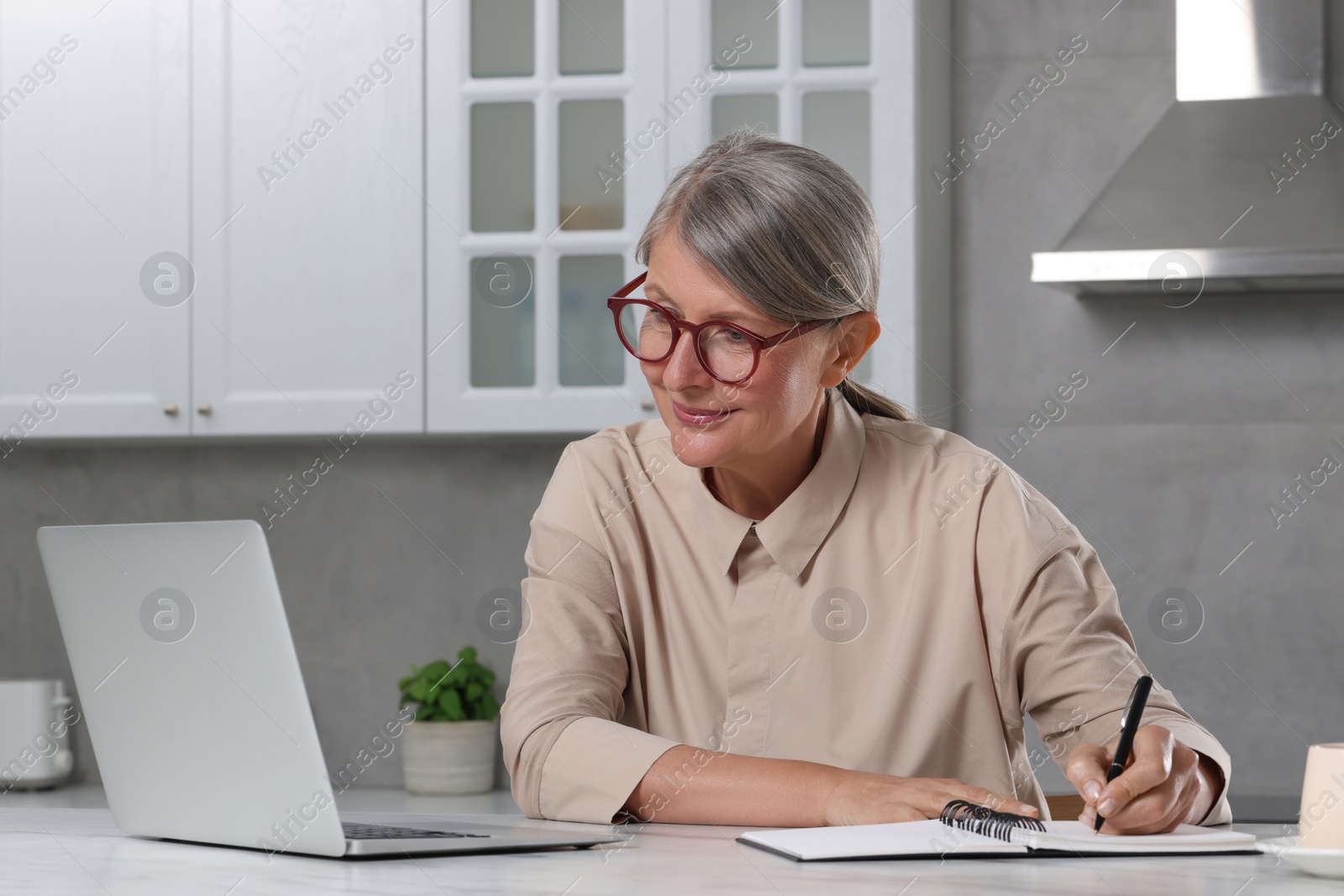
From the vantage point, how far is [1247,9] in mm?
2422

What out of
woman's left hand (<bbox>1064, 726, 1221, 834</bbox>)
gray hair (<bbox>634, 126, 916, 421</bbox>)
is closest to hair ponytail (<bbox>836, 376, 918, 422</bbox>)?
gray hair (<bbox>634, 126, 916, 421</bbox>)

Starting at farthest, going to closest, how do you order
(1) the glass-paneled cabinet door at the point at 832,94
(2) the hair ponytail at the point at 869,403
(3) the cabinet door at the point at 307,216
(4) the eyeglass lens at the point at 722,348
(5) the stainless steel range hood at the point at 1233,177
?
(3) the cabinet door at the point at 307,216, (1) the glass-paneled cabinet door at the point at 832,94, (5) the stainless steel range hood at the point at 1233,177, (2) the hair ponytail at the point at 869,403, (4) the eyeglass lens at the point at 722,348

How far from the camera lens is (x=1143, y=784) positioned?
40.0 inches

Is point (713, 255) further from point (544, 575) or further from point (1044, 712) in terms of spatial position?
point (1044, 712)

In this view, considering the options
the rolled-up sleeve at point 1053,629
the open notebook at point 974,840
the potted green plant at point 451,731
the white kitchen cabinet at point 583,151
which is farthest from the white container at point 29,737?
the open notebook at point 974,840

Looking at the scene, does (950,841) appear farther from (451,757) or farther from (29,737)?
(29,737)

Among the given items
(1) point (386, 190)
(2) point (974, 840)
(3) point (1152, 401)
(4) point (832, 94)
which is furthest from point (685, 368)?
(3) point (1152, 401)

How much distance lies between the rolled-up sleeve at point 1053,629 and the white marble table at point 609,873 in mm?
324

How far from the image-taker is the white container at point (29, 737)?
266cm

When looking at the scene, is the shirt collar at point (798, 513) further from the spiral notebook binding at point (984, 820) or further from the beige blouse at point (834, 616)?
the spiral notebook binding at point (984, 820)

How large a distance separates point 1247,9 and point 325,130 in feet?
5.26

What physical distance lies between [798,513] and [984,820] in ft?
1.54

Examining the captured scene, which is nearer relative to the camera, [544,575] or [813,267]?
[813,267]

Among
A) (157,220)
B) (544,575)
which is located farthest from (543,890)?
(157,220)
